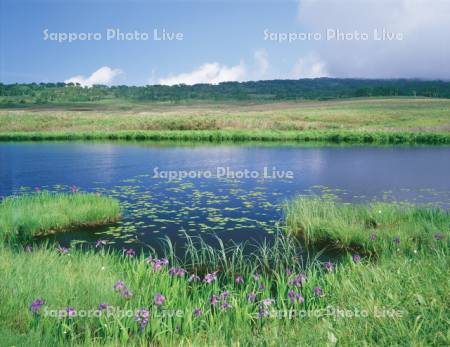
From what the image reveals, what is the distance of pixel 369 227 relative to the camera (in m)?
11.4

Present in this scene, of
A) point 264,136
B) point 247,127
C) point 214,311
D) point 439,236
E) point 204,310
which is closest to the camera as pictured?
point 214,311

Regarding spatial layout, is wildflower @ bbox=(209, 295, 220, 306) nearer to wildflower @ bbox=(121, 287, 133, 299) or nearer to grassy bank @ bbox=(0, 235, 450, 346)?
grassy bank @ bbox=(0, 235, 450, 346)

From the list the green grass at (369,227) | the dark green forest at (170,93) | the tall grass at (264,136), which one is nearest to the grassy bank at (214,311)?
the green grass at (369,227)

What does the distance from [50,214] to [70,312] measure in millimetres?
7253

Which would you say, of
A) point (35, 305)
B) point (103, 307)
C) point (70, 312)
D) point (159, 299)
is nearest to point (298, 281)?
point (159, 299)

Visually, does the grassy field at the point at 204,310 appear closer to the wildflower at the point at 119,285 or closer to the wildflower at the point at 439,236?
the wildflower at the point at 119,285

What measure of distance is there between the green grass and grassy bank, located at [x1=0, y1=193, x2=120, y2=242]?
5.39 m

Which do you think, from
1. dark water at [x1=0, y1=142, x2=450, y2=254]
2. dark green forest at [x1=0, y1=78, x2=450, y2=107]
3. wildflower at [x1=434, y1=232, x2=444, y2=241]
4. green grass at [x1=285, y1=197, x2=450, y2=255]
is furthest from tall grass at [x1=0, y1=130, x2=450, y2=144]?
dark green forest at [x1=0, y1=78, x2=450, y2=107]

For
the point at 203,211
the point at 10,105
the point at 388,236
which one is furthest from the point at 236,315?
the point at 10,105

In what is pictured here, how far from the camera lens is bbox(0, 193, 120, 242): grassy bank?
1123 centimetres

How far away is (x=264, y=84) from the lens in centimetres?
15588

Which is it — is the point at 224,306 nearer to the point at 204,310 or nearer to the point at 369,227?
the point at 204,310

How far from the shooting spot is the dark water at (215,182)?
40.6ft

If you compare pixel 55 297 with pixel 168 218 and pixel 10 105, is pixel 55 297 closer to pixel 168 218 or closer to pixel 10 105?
pixel 168 218
